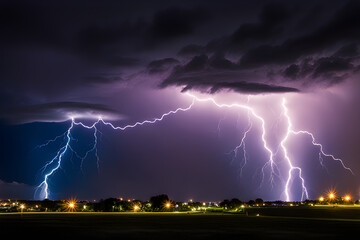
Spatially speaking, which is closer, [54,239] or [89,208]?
[54,239]

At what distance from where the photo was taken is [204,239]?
20.9 meters

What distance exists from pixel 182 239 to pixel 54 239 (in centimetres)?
628

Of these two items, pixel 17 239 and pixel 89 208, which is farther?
pixel 89 208

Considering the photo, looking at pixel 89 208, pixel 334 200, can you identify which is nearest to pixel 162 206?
pixel 89 208

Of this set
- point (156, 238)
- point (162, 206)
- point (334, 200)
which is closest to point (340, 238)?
point (156, 238)

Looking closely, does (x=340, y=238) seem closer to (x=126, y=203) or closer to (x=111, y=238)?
(x=111, y=238)

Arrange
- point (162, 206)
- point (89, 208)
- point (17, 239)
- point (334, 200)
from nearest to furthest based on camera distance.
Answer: point (17, 239) → point (162, 206) → point (89, 208) → point (334, 200)

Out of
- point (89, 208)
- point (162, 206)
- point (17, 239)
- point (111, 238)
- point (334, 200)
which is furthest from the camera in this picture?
point (334, 200)

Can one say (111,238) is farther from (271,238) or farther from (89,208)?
(89,208)

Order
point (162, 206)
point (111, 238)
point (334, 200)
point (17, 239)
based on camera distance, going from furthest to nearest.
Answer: point (334, 200) < point (162, 206) < point (111, 238) < point (17, 239)

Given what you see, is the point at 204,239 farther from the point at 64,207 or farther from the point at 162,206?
the point at 64,207

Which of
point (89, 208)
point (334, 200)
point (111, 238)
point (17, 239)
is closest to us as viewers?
point (17, 239)

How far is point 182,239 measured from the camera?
2044cm

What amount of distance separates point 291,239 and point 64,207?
80923 mm
